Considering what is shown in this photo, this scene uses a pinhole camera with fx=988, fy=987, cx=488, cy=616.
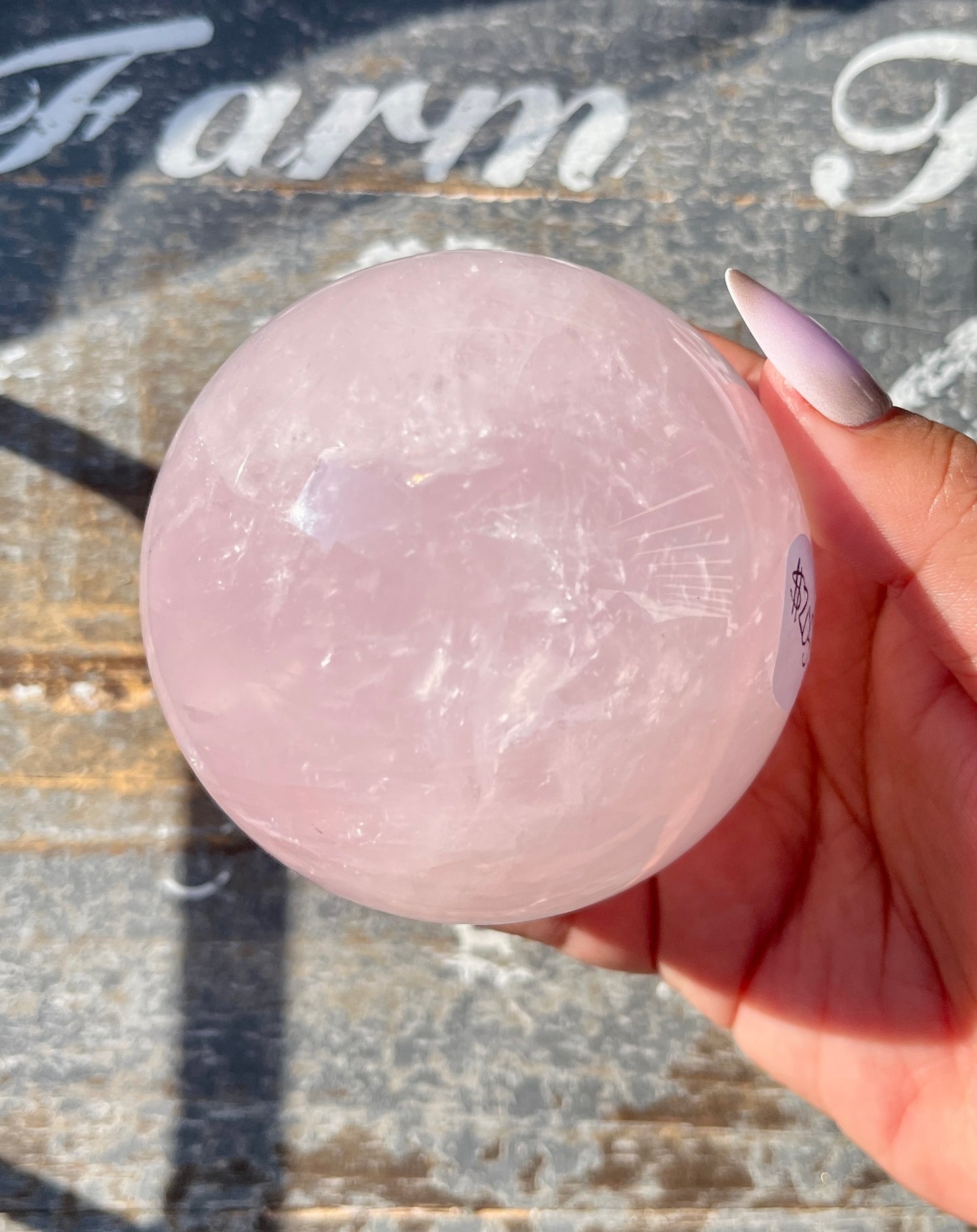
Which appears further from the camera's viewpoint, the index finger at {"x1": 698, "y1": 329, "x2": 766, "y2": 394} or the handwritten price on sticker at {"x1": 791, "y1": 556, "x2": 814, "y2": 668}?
the index finger at {"x1": 698, "y1": 329, "x2": 766, "y2": 394}

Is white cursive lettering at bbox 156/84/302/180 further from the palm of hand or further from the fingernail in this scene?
the palm of hand

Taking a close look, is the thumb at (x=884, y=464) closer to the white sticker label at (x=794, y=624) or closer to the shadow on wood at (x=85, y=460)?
the white sticker label at (x=794, y=624)

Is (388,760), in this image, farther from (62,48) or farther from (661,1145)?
(62,48)

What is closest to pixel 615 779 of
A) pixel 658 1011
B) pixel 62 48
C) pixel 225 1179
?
pixel 658 1011

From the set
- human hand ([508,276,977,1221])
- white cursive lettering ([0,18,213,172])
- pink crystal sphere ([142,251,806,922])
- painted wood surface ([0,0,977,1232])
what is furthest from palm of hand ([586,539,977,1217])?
white cursive lettering ([0,18,213,172])

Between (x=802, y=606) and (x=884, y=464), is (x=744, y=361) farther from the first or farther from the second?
(x=802, y=606)

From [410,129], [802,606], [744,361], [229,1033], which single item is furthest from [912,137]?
[229,1033]

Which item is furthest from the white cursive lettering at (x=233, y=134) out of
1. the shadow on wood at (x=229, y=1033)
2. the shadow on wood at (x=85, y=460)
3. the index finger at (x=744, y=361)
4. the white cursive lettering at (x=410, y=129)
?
the shadow on wood at (x=229, y=1033)
